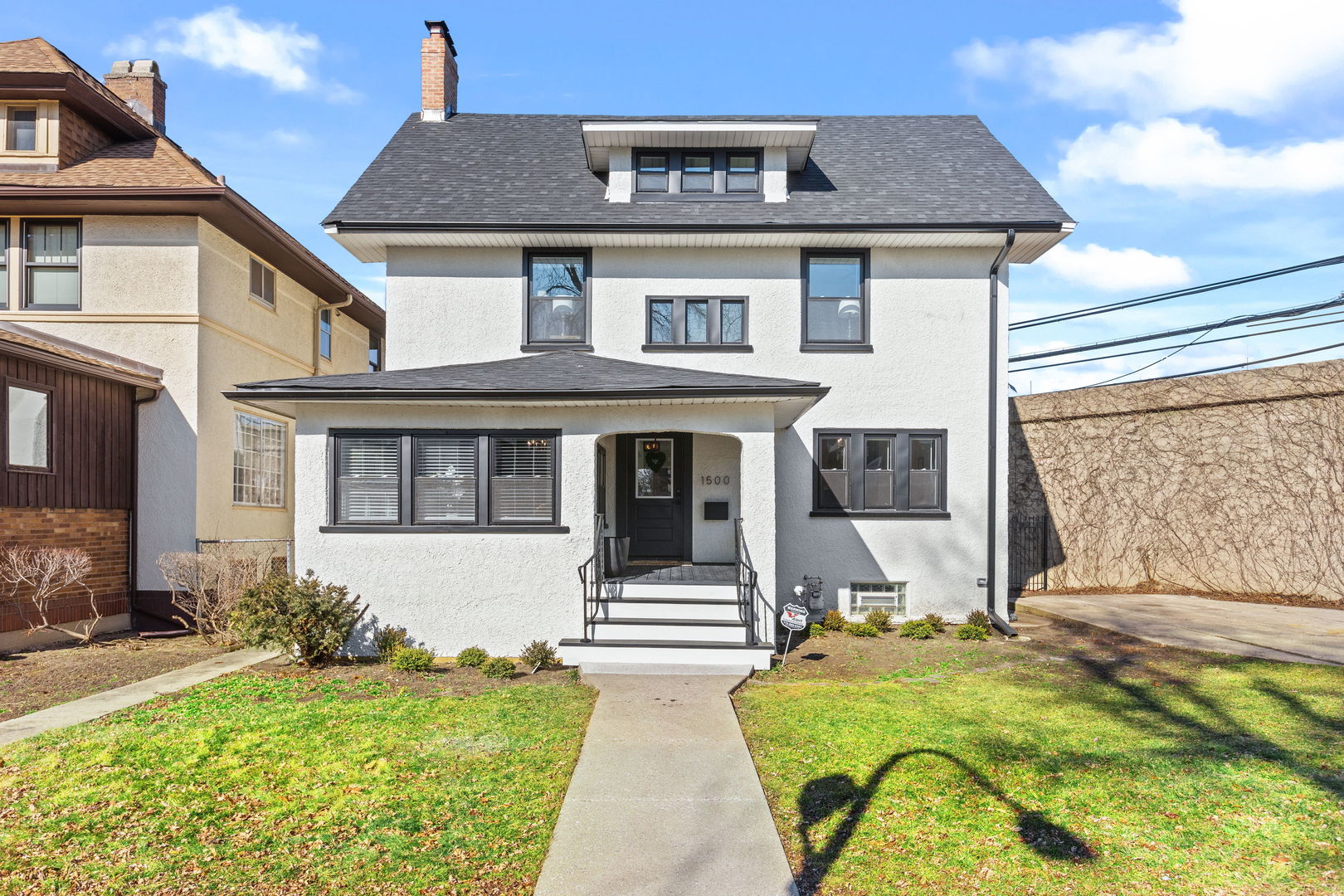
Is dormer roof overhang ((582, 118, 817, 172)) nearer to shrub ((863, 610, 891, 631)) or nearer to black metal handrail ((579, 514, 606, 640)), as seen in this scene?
black metal handrail ((579, 514, 606, 640))

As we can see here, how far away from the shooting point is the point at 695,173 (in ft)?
42.7

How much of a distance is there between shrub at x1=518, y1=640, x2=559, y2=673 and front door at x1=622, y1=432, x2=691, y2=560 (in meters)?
3.29

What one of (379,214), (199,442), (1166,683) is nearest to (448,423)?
(379,214)

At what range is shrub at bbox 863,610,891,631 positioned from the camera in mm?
11617

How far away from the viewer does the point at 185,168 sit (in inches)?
499

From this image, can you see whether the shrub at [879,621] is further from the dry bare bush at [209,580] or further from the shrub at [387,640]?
the dry bare bush at [209,580]

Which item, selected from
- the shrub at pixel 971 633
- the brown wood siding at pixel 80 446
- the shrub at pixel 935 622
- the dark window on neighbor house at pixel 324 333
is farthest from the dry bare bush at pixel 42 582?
the shrub at pixel 971 633

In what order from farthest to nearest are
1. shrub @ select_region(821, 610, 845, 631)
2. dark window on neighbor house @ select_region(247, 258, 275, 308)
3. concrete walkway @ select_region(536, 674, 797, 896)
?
dark window on neighbor house @ select_region(247, 258, 275, 308) → shrub @ select_region(821, 610, 845, 631) → concrete walkway @ select_region(536, 674, 797, 896)

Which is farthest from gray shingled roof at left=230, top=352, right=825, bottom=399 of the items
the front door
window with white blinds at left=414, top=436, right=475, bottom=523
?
the front door

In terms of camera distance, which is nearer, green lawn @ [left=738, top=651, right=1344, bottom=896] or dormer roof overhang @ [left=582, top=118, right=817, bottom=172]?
green lawn @ [left=738, top=651, right=1344, bottom=896]

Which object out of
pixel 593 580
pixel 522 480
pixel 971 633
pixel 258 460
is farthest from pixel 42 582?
pixel 971 633

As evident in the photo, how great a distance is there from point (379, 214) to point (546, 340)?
3.09 meters

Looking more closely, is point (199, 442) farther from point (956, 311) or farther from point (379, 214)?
point (956, 311)

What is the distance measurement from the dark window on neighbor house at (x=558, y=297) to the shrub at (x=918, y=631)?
20.8ft
